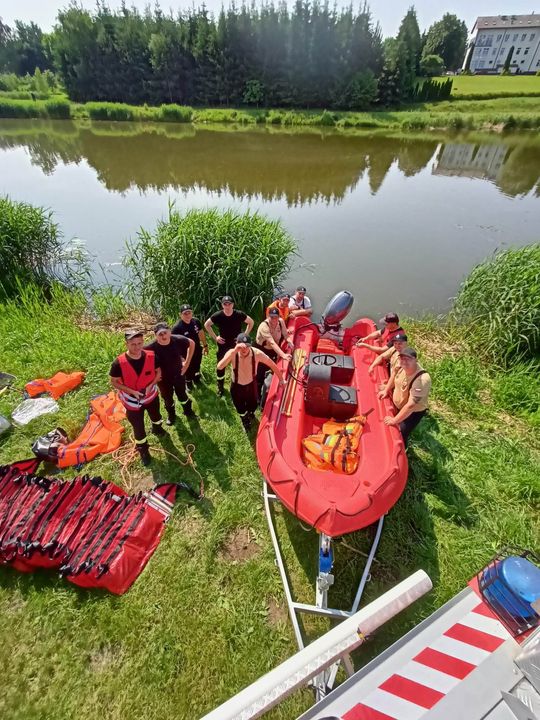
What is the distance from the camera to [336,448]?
3.30 m

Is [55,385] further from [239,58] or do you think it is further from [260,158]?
[239,58]

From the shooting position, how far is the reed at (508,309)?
5.41 m

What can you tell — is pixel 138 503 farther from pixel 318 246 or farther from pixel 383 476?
pixel 318 246

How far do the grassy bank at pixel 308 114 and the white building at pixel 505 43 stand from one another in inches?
1697

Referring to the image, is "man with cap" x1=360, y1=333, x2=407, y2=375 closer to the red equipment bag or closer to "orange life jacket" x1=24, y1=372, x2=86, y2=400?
the red equipment bag

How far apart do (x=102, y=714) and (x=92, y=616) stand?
1.97 ft

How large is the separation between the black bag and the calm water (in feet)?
18.7

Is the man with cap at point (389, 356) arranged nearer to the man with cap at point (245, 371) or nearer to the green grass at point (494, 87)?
the man with cap at point (245, 371)

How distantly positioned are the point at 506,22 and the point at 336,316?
87.1 metres

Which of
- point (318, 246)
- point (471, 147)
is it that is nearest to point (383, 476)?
point (318, 246)

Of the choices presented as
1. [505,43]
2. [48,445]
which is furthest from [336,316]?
[505,43]

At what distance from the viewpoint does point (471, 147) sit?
2100 centimetres

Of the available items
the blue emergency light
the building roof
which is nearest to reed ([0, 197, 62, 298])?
the blue emergency light

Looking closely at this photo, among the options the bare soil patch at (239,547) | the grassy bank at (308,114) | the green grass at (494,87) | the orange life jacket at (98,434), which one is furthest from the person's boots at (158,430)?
the green grass at (494,87)
